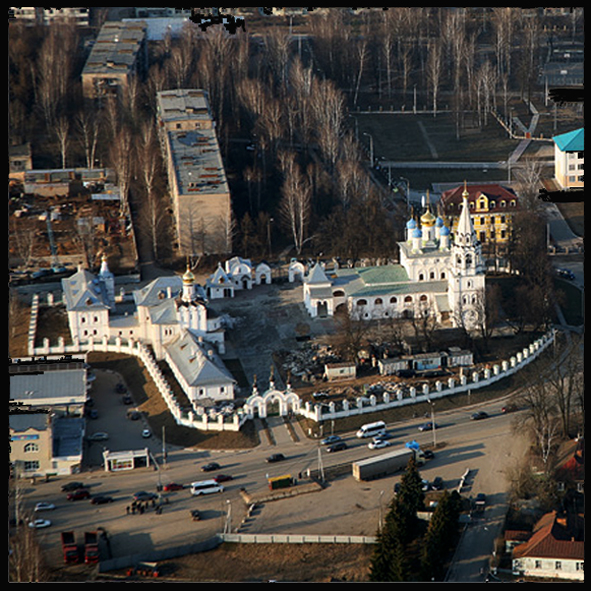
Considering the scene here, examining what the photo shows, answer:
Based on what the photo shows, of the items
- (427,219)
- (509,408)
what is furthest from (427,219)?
(509,408)

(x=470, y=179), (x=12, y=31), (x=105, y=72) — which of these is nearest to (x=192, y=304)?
(x=470, y=179)

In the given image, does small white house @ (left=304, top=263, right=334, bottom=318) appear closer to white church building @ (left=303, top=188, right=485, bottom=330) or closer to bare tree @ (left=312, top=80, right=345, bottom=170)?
white church building @ (left=303, top=188, right=485, bottom=330)

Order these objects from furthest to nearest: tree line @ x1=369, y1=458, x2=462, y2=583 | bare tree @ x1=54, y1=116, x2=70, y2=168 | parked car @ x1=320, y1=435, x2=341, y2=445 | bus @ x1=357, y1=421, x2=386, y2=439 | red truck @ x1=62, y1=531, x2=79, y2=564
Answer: bare tree @ x1=54, y1=116, x2=70, y2=168
bus @ x1=357, y1=421, x2=386, y2=439
parked car @ x1=320, y1=435, x2=341, y2=445
red truck @ x1=62, y1=531, x2=79, y2=564
tree line @ x1=369, y1=458, x2=462, y2=583

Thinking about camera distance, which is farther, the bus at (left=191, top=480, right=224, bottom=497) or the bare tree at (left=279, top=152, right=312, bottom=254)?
the bare tree at (left=279, top=152, right=312, bottom=254)

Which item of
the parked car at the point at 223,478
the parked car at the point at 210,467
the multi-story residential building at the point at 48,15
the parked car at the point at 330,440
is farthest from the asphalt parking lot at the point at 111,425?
the multi-story residential building at the point at 48,15

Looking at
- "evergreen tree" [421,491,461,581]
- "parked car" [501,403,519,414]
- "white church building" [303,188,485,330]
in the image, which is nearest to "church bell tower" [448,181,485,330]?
"white church building" [303,188,485,330]

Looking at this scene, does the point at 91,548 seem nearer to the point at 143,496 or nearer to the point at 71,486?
the point at 143,496
